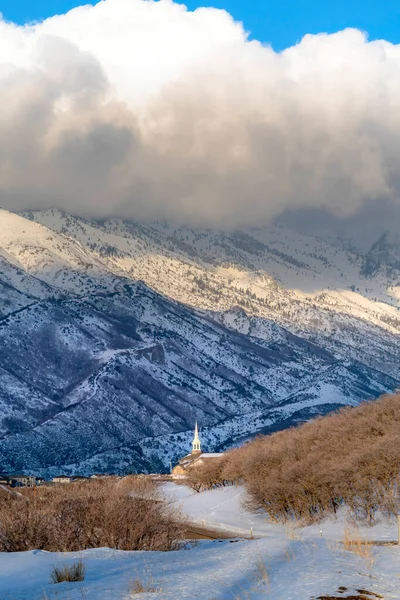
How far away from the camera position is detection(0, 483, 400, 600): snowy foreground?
19.7 m

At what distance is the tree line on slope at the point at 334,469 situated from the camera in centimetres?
8325

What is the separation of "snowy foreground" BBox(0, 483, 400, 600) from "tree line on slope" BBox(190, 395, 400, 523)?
5437 cm

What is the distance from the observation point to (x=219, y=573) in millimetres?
23094

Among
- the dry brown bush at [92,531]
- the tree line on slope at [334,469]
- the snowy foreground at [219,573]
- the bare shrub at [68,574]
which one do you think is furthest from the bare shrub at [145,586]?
the tree line on slope at [334,469]

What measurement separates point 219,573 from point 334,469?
66.6 m

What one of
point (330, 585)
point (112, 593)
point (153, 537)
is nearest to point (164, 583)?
point (112, 593)

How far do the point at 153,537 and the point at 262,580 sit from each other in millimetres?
19988

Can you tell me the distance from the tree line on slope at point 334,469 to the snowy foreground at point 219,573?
54371 mm

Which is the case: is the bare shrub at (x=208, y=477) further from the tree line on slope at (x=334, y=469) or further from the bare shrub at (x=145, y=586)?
the bare shrub at (x=145, y=586)

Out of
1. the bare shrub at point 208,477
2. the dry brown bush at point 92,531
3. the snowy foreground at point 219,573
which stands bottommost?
the bare shrub at point 208,477

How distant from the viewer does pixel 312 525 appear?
8525 cm

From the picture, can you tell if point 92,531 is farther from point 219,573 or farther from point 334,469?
point 334,469

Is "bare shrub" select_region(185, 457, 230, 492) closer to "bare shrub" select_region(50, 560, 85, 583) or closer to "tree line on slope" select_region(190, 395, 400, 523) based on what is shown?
"tree line on slope" select_region(190, 395, 400, 523)

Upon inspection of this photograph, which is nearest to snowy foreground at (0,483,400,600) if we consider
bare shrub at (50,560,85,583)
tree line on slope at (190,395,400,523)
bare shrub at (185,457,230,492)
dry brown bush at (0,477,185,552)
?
bare shrub at (50,560,85,583)
